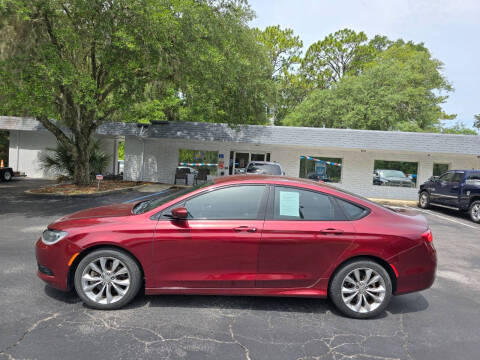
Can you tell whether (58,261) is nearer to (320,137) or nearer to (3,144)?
(320,137)

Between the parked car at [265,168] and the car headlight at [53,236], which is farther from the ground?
the parked car at [265,168]

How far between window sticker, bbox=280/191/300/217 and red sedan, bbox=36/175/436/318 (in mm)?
13

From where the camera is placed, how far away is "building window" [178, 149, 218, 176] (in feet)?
Answer: 63.0

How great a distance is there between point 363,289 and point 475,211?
34.4ft

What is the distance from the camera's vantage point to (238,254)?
3520mm

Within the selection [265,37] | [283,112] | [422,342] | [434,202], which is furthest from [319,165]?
[265,37]

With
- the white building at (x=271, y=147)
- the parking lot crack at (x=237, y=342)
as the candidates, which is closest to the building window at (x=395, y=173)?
the white building at (x=271, y=147)

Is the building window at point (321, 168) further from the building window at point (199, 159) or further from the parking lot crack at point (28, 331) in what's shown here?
the parking lot crack at point (28, 331)

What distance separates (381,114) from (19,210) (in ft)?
78.7

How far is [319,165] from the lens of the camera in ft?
62.1

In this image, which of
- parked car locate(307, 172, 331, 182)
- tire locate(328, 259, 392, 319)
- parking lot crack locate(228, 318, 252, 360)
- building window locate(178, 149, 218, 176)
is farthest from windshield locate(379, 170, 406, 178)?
parking lot crack locate(228, 318, 252, 360)

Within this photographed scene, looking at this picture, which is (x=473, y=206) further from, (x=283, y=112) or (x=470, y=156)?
(x=283, y=112)

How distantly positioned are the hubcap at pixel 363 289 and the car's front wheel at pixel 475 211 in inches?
403

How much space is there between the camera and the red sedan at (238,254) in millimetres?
3508
